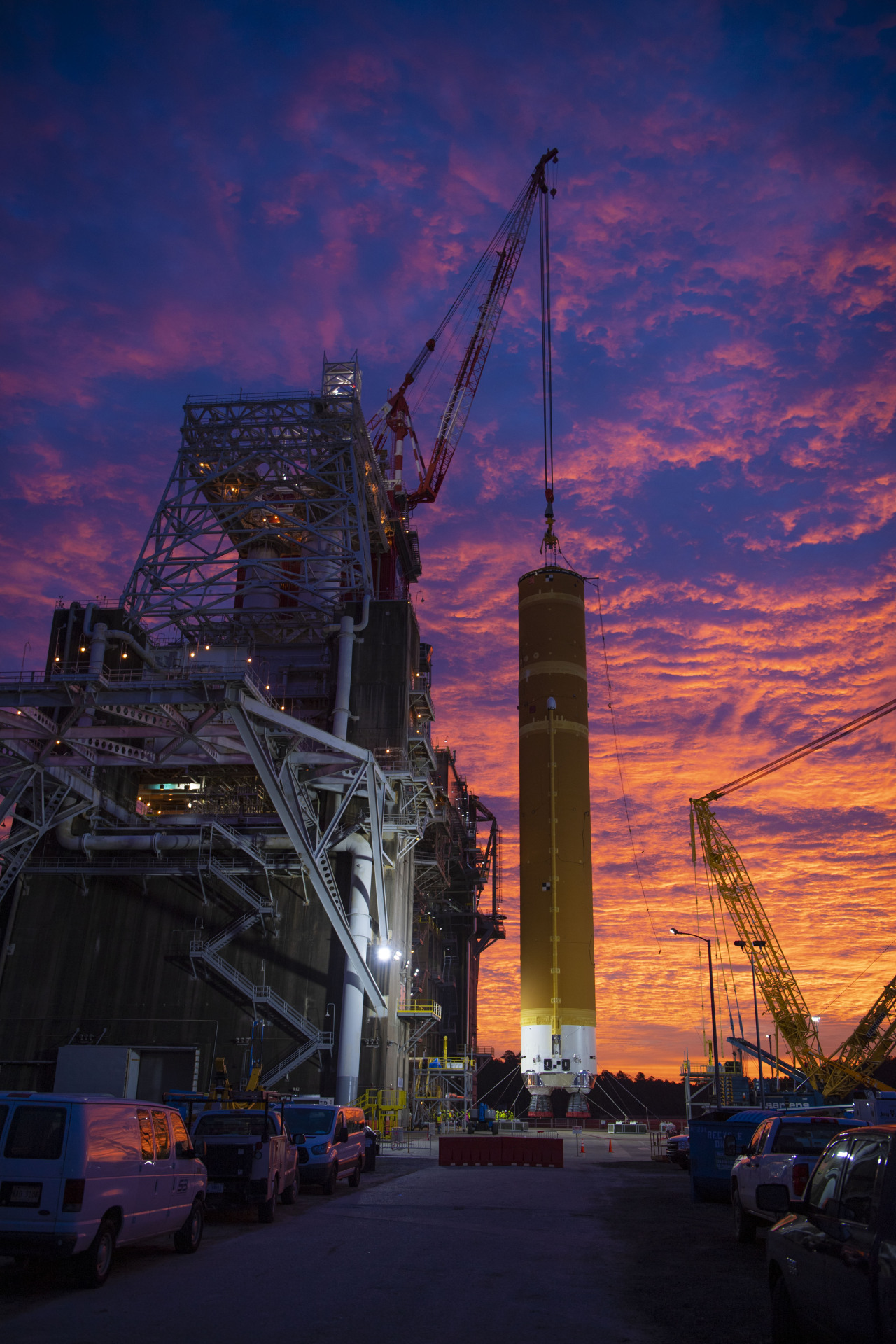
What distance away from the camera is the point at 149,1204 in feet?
41.2

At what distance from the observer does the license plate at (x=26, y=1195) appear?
1079 cm

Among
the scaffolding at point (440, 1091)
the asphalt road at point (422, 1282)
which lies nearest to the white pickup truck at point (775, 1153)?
the asphalt road at point (422, 1282)

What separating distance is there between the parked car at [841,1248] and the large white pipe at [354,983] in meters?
40.6

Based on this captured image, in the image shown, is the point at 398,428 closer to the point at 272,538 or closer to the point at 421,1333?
the point at 272,538

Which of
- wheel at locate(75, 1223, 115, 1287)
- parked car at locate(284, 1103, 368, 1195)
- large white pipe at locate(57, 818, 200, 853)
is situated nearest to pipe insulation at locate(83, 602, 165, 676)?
large white pipe at locate(57, 818, 200, 853)

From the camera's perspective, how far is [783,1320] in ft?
24.5

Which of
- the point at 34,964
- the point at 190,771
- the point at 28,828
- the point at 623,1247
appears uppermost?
the point at 190,771

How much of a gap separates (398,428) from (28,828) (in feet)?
160

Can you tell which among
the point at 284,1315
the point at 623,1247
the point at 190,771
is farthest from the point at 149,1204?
the point at 190,771

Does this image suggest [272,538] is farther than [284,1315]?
Yes

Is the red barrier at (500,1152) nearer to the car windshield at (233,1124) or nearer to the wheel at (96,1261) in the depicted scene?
the car windshield at (233,1124)

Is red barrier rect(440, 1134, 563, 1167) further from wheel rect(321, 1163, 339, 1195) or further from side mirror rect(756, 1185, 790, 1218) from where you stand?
side mirror rect(756, 1185, 790, 1218)

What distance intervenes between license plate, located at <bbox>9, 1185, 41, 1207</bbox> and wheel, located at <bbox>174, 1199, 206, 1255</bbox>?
12.3 ft

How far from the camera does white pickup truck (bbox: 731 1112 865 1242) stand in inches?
539
